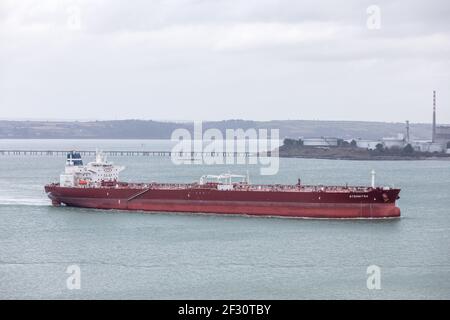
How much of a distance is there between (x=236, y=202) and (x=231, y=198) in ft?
0.74

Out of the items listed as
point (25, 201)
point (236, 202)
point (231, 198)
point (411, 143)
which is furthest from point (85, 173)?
point (411, 143)

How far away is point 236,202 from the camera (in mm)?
27344

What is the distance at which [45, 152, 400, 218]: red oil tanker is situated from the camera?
1027 inches

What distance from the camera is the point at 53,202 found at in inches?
1209

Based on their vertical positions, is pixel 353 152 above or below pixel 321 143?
below

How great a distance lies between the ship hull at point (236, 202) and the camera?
85.6 ft

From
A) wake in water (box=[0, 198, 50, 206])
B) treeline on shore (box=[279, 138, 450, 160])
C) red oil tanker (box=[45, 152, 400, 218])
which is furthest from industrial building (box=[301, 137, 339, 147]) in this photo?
red oil tanker (box=[45, 152, 400, 218])

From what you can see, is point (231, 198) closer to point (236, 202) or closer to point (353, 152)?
point (236, 202)

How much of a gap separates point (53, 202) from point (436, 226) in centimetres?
1457

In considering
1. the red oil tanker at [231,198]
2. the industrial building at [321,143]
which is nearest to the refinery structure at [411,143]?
the industrial building at [321,143]

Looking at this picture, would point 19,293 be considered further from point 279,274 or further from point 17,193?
point 17,193

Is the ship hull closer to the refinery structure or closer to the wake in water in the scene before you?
the wake in water

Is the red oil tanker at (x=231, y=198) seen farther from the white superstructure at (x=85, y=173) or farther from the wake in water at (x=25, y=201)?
the wake in water at (x=25, y=201)
